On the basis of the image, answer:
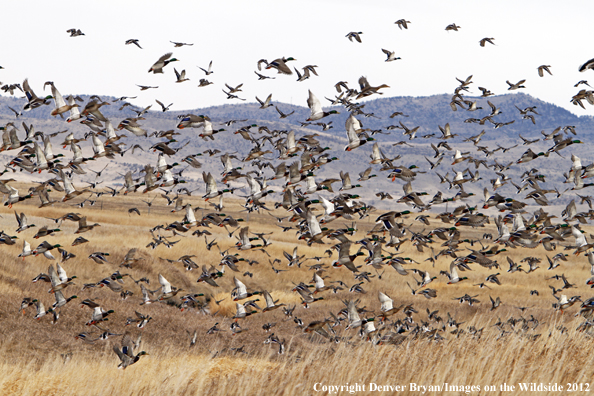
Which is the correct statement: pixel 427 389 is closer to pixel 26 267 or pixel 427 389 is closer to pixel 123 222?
pixel 26 267

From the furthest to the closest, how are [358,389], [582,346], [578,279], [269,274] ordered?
[578,279], [269,274], [582,346], [358,389]

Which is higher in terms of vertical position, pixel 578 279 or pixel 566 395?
pixel 566 395

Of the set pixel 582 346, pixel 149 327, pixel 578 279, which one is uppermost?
pixel 582 346

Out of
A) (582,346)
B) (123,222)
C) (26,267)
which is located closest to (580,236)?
(582,346)

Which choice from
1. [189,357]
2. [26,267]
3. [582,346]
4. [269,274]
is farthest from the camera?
[269,274]

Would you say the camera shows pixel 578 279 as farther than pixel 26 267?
Yes

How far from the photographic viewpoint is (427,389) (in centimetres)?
929

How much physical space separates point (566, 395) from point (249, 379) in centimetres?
577

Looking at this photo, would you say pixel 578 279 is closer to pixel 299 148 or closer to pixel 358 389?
pixel 299 148

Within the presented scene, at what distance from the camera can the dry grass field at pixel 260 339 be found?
31.8ft

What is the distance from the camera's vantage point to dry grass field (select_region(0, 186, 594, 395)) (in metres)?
9.69

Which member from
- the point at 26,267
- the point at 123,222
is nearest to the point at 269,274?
the point at 26,267

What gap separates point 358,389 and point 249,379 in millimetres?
1945

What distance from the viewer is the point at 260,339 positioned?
21844 millimetres
